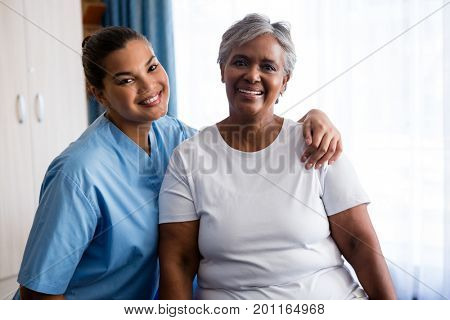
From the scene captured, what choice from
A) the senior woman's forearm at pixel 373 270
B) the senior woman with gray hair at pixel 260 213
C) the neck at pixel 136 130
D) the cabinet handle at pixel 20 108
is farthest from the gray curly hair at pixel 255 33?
the cabinet handle at pixel 20 108

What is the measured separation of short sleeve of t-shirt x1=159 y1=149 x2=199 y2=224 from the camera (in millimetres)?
811

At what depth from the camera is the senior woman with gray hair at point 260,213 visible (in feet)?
2.55

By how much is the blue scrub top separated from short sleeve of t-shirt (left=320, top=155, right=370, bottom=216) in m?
0.32

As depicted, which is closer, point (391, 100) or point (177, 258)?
point (177, 258)

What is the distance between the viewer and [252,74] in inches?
31.1

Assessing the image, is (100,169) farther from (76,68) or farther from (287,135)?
(76,68)

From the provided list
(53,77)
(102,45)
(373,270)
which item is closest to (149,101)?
(102,45)

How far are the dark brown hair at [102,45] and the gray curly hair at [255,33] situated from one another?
0.18 m

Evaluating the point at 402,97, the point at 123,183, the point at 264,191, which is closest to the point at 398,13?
the point at 402,97

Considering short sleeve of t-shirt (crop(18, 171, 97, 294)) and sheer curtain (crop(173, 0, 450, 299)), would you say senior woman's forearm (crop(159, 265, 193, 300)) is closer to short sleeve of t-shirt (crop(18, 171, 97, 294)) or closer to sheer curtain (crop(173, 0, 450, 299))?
short sleeve of t-shirt (crop(18, 171, 97, 294))

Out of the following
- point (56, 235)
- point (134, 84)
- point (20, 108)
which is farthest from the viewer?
point (20, 108)

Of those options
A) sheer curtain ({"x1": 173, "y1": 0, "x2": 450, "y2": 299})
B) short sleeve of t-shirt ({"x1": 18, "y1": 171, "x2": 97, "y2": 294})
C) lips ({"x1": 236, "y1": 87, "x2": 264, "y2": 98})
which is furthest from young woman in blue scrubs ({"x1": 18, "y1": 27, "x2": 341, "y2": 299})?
sheer curtain ({"x1": 173, "y1": 0, "x2": 450, "y2": 299})

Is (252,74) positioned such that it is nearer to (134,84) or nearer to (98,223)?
(134,84)

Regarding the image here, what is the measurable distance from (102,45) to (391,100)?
1064 mm
